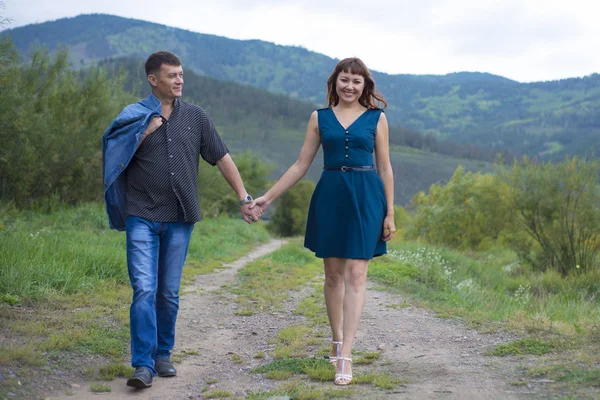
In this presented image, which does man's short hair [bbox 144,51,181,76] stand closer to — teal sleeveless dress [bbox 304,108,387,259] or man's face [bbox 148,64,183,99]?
man's face [bbox 148,64,183,99]

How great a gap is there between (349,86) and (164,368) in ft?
8.96

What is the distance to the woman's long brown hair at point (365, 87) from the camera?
494cm

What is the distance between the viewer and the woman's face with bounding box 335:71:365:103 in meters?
4.92

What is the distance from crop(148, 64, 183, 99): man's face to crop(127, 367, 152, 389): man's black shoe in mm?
2162

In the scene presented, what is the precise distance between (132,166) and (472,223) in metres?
32.7

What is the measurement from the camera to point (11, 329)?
5820mm

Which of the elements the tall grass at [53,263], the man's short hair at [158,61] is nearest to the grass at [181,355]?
the tall grass at [53,263]

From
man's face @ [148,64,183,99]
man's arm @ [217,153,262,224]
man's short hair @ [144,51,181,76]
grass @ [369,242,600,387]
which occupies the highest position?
man's short hair @ [144,51,181,76]

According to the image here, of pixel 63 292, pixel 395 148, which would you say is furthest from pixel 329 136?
pixel 395 148

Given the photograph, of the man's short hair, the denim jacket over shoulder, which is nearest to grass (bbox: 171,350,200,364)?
the denim jacket over shoulder

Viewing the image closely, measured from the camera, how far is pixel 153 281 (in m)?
4.80

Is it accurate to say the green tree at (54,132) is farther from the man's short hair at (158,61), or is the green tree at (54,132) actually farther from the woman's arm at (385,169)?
the woman's arm at (385,169)

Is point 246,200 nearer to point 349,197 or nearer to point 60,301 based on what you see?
point 349,197

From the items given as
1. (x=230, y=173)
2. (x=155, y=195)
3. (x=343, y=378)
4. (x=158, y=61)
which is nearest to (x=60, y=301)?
(x=155, y=195)
